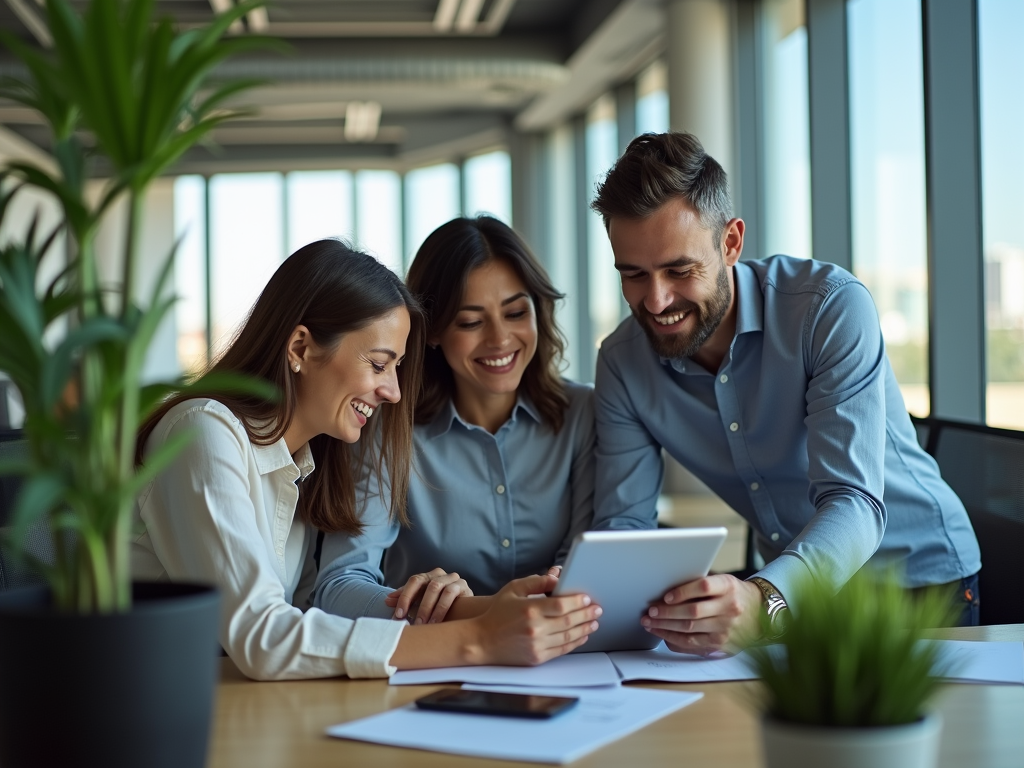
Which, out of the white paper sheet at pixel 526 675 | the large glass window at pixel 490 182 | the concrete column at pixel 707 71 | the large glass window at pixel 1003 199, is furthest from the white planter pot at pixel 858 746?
the large glass window at pixel 490 182

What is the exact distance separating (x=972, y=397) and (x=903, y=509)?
6.10 feet

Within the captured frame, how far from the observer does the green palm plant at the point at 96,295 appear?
0.85 meters

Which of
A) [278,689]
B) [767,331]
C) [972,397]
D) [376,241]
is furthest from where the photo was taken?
[376,241]

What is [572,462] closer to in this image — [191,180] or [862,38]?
[862,38]

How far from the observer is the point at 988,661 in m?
1.43

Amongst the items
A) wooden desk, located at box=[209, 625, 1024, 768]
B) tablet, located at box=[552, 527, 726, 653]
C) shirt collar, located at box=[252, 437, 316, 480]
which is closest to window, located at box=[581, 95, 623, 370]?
shirt collar, located at box=[252, 437, 316, 480]

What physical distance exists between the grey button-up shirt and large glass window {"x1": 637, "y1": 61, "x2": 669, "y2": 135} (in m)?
5.11

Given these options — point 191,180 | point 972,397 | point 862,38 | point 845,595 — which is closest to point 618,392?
point 845,595

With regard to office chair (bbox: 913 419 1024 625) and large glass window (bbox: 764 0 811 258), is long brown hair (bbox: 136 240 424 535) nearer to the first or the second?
office chair (bbox: 913 419 1024 625)

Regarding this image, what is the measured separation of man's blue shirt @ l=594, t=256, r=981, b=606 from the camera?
203cm

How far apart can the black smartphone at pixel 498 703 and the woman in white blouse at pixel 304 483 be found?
0.53 ft

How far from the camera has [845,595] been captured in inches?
33.9

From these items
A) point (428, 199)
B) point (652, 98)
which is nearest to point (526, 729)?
point (652, 98)

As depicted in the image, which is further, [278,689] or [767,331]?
[767,331]
